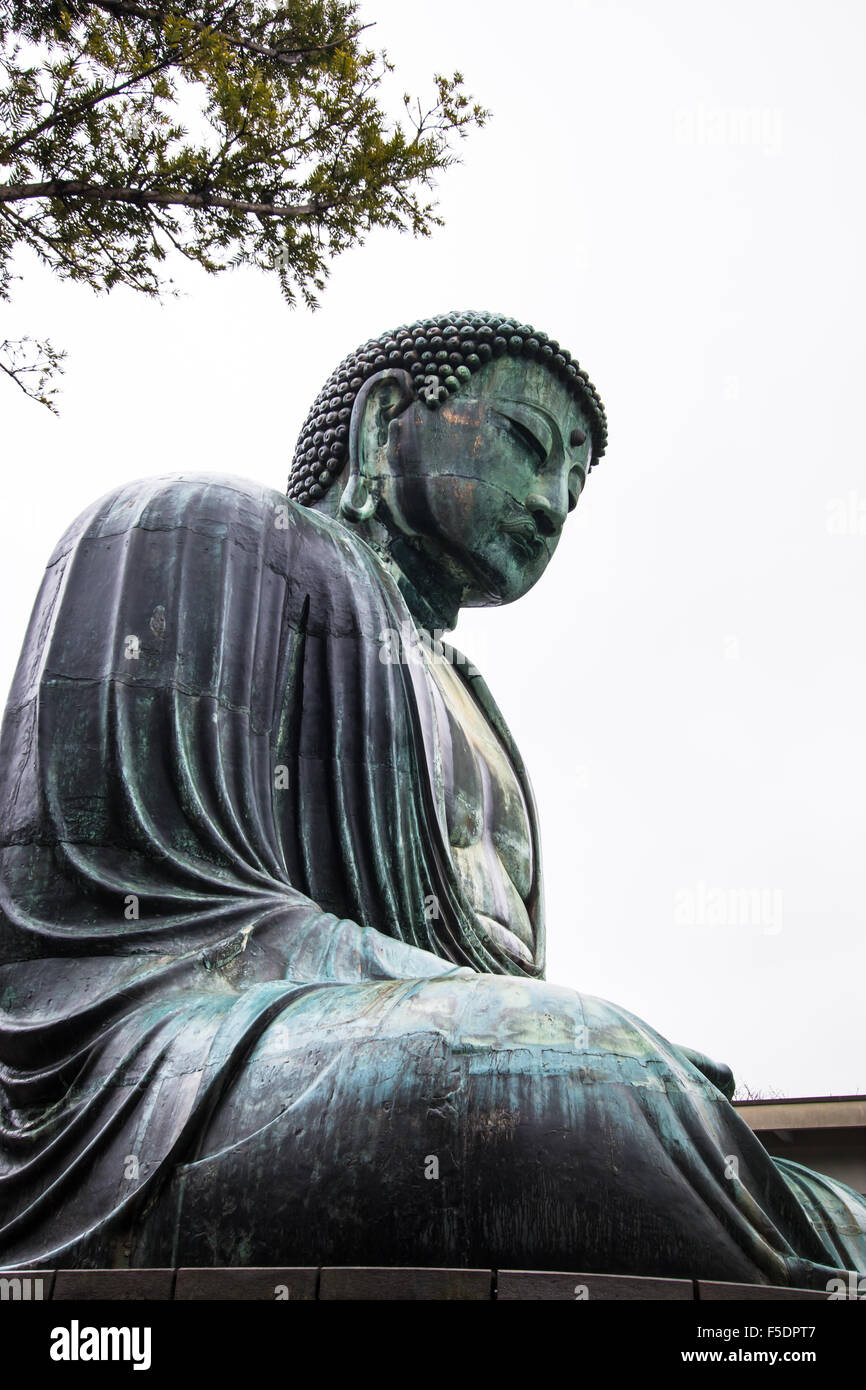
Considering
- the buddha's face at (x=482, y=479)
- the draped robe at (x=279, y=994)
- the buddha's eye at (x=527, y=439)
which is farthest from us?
the buddha's eye at (x=527, y=439)

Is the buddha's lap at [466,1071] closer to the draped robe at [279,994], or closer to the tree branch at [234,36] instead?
the draped robe at [279,994]

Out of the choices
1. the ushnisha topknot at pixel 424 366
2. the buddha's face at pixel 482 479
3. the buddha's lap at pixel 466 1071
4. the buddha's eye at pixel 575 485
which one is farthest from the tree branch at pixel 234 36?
the buddha's lap at pixel 466 1071

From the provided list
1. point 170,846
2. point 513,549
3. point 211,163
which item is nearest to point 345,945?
point 170,846

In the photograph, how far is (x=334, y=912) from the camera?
483cm

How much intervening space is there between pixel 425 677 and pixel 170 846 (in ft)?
4.87

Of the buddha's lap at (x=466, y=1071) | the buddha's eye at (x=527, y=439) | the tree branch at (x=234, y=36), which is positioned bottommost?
the buddha's lap at (x=466, y=1071)

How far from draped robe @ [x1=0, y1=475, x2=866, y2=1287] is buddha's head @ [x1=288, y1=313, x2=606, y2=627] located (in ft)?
1.64

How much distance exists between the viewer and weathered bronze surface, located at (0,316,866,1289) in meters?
3.02

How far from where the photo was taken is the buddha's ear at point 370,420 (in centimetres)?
602

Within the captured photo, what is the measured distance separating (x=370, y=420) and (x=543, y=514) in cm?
76

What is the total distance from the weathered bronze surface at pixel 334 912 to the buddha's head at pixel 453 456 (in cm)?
1

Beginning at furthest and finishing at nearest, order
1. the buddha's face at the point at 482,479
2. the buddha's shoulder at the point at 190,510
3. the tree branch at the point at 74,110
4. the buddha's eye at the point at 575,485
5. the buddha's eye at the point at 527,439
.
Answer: the buddha's eye at the point at 575,485, the buddha's eye at the point at 527,439, the buddha's face at the point at 482,479, the tree branch at the point at 74,110, the buddha's shoulder at the point at 190,510

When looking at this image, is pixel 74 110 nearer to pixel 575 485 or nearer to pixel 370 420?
pixel 370 420
